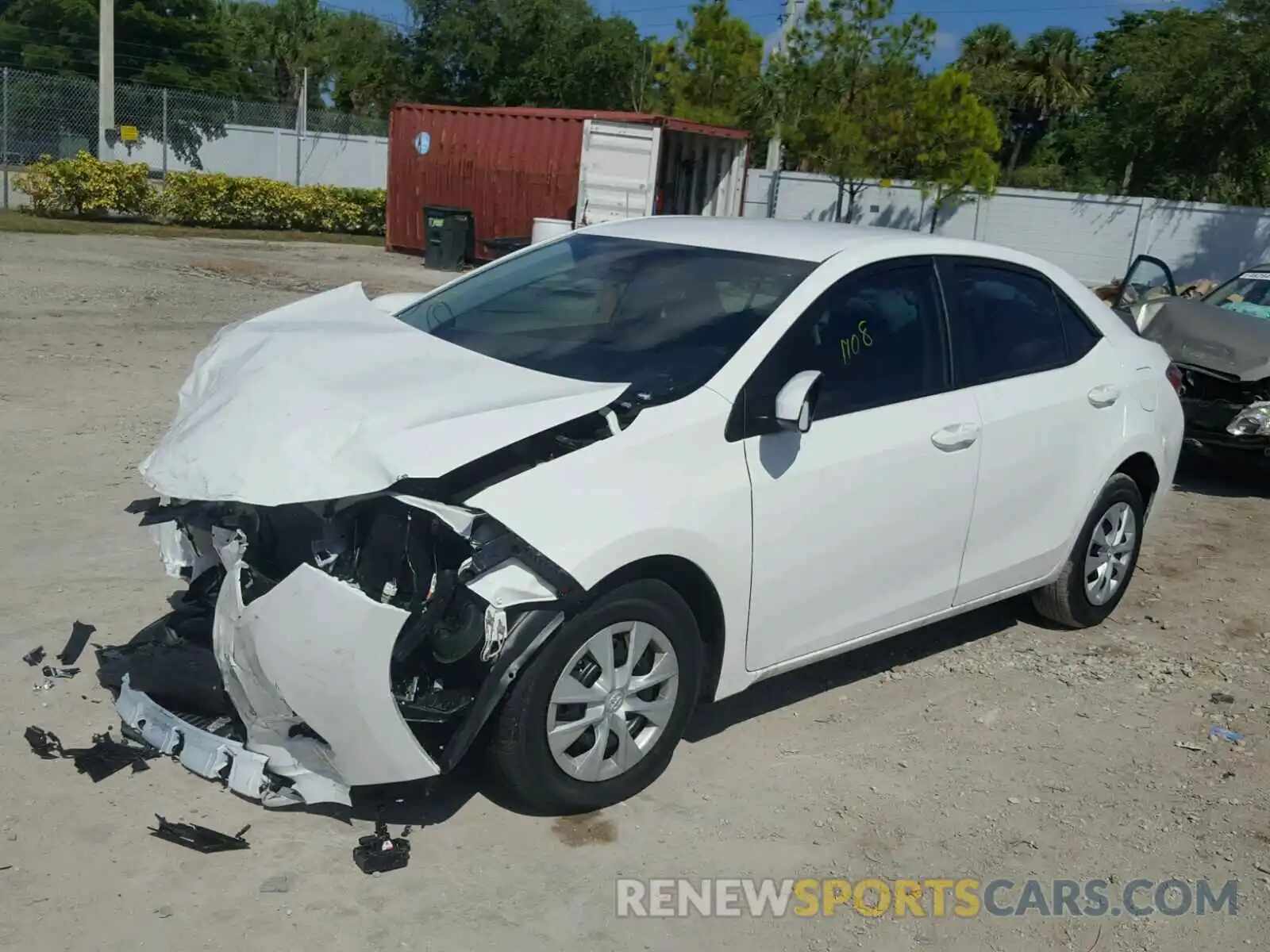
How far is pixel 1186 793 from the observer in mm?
4371

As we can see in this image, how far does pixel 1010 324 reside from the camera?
5121 mm

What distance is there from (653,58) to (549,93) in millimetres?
10805

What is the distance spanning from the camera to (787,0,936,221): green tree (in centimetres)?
2705

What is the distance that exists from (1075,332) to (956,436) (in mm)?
1254

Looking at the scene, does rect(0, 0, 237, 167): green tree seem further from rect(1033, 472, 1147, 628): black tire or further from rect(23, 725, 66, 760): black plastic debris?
rect(23, 725, 66, 760): black plastic debris

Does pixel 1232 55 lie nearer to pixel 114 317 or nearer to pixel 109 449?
pixel 114 317

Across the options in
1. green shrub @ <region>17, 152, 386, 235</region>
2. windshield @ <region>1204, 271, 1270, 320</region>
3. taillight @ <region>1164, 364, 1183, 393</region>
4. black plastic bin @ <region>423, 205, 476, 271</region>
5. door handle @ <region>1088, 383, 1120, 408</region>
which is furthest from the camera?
green shrub @ <region>17, 152, 386, 235</region>

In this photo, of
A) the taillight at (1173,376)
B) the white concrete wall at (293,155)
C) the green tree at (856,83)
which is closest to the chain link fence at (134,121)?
the white concrete wall at (293,155)

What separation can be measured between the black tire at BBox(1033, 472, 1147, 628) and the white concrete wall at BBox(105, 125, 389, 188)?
3200 centimetres

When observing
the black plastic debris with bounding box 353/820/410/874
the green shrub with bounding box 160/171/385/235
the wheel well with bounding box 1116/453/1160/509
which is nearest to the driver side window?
the wheel well with bounding box 1116/453/1160/509

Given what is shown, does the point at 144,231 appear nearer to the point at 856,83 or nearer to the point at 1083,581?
the point at 856,83

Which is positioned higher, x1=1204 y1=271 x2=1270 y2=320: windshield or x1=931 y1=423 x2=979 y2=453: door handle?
x1=1204 y1=271 x2=1270 y2=320: windshield

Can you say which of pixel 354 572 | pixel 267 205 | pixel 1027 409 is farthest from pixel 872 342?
pixel 267 205

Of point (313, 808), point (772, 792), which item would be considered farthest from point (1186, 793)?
point (313, 808)
